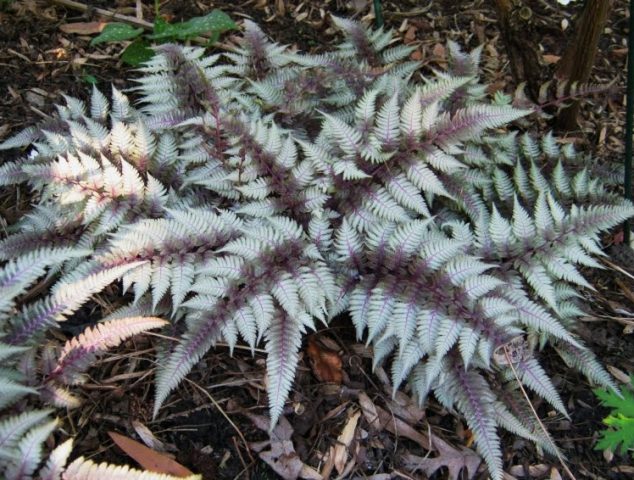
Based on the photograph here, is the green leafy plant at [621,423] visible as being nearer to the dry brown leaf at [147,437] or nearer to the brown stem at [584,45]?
the dry brown leaf at [147,437]

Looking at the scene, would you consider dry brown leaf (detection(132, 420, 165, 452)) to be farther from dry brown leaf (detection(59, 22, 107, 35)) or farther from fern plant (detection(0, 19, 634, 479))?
dry brown leaf (detection(59, 22, 107, 35))

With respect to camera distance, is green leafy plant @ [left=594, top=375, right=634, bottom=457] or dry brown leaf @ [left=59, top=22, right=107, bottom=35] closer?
green leafy plant @ [left=594, top=375, right=634, bottom=457]

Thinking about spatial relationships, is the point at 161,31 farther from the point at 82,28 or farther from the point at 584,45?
the point at 584,45

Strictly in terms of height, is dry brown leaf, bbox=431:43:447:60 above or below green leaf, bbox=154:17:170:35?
below

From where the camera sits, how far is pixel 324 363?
2.78 metres

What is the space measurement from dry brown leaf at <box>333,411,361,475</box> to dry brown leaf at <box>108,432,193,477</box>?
57cm

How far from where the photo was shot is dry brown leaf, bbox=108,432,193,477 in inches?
93.2

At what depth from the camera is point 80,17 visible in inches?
163

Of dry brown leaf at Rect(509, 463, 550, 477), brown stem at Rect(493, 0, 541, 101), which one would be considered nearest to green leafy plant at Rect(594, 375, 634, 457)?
dry brown leaf at Rect(509, 463, 550, 477)

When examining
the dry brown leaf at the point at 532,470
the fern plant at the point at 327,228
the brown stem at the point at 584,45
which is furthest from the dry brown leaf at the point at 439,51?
the dry brown leaf at the point at 532,470

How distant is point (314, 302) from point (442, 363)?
568mm

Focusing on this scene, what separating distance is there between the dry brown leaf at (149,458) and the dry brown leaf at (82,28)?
8.82ft

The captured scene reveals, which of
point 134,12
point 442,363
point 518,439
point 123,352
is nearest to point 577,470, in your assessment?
point 518,439

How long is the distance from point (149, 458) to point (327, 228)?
1133 millimetres
